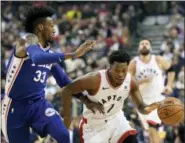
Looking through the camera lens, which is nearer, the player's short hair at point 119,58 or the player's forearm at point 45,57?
the player's forearm at point 45,57

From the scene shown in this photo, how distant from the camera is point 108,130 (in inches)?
236

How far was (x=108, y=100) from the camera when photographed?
19.3ft

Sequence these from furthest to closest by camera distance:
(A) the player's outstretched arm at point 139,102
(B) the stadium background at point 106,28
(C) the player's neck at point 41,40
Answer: (B) the stadium background at point 106,28 < (A) the player's outstretched arm at point 139,102 < (C) the player's neck at point 41,40

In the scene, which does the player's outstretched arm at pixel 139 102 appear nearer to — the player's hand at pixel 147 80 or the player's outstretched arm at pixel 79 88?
the player's outstretched arm at pixel 79 88

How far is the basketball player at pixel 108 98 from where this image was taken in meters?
5.75

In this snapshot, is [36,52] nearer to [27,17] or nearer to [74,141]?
[27,17]

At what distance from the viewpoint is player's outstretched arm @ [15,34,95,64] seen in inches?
207

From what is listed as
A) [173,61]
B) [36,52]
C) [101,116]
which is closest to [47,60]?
[36,52]

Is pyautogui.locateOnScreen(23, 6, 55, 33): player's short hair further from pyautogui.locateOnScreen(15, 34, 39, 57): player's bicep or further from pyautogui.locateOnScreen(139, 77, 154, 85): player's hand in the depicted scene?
pyautogui.locateOnScreen(139, 77, 154, 85): player's hand

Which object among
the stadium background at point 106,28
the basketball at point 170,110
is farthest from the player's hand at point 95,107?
the stadium background at point 106,28

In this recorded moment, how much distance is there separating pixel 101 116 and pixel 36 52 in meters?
1.20

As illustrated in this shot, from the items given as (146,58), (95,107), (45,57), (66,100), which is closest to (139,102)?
(95,107)

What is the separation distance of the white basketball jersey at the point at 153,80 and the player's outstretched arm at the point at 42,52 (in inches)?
151

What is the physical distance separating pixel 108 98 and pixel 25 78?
951 mm
